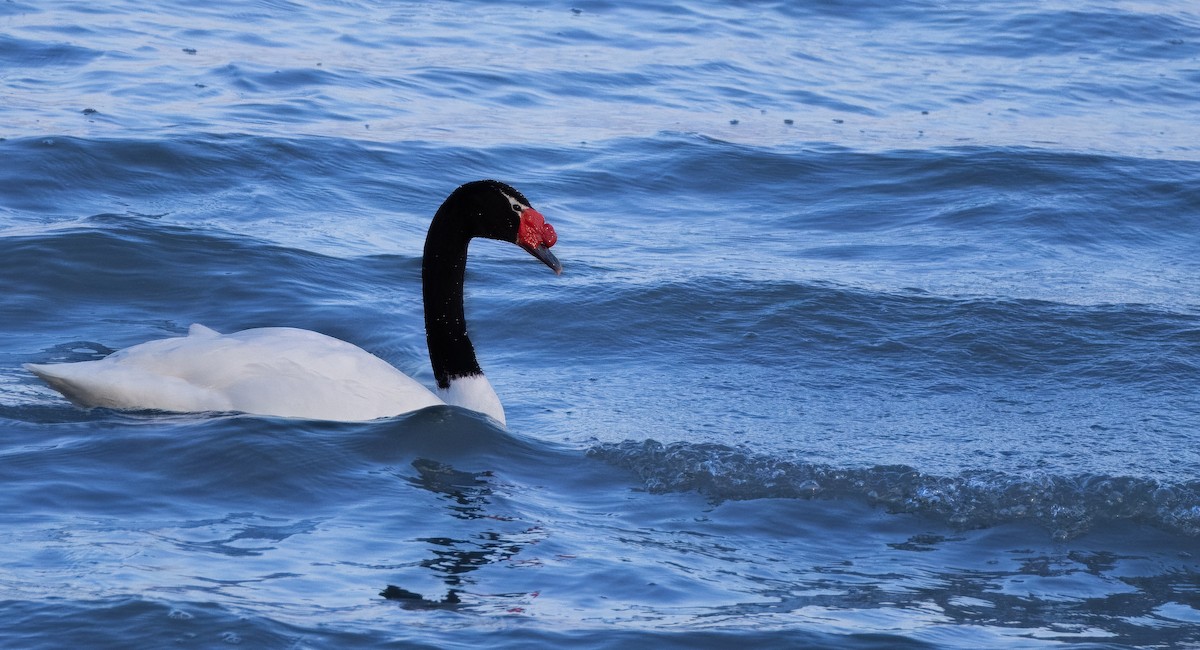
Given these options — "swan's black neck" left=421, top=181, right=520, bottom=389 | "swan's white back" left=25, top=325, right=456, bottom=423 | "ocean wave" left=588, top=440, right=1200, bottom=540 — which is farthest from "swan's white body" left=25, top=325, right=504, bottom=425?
"ocean wave" left=588, top=440, right=1200, bottom=540

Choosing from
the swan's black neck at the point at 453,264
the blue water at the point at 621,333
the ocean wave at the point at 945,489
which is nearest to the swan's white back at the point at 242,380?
the blue water at the point at 621,333

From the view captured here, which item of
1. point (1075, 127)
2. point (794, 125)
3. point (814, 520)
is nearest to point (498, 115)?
point (794, 125)

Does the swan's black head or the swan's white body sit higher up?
the swan's black head

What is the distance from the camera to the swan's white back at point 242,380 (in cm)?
643

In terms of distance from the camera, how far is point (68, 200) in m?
10.4

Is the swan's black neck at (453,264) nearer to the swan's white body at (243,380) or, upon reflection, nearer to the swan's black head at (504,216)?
the swan's black head at (504,216)

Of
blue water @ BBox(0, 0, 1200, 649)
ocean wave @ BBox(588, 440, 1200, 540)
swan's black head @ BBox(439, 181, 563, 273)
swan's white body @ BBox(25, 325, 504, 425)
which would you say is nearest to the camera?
blue water @ BBox(0, 0, 1200, 649)

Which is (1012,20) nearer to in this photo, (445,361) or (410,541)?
(445,361)

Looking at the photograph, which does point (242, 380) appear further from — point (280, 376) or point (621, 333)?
point (621, 333)

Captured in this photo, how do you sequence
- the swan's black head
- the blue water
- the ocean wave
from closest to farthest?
the blue water < the ocean wave < the swan's black head

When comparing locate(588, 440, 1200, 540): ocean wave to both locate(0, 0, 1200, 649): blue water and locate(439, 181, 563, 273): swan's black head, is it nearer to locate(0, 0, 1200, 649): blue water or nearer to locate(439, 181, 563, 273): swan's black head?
locate(0, 0, 1200, 649): blue water

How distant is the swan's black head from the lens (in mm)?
6988

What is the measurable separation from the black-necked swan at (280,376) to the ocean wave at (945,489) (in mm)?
943

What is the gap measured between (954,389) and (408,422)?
2658 millimetres
